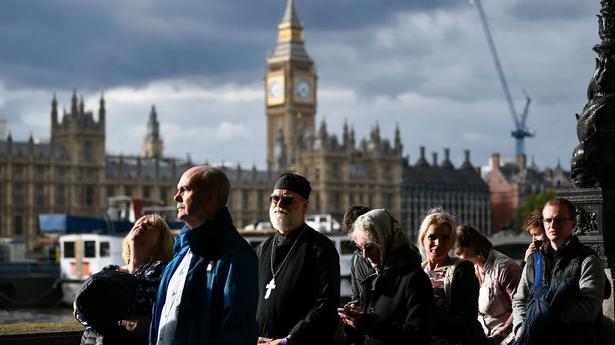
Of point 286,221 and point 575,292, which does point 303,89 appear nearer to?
point 575,292

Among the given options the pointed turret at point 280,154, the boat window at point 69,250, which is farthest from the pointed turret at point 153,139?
the boat window at point 69,250

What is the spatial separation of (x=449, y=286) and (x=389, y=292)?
16.1 inches

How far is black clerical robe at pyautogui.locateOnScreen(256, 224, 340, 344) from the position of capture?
463 cm

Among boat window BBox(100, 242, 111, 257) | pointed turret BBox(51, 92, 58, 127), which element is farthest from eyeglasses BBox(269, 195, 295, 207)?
pointed turret BBox(51, 92, 58, 127)

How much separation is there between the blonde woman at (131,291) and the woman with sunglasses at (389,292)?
0.84 m

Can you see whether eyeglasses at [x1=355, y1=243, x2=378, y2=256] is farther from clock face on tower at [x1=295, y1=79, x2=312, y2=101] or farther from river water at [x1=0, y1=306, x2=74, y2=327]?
clock face on tower at [x1=295, y1=79, x2=312, y2=101]

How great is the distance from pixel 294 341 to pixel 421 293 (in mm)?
572

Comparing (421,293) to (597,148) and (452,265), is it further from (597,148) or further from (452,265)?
Result: (597,148)

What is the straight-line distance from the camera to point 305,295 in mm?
4688

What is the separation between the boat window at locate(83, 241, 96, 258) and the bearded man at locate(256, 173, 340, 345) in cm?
2816

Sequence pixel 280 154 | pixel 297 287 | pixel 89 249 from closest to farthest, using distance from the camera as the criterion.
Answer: pixel 297 287
pixel 89 249
pixel 280 154

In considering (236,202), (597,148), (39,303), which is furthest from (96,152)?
(597,148)

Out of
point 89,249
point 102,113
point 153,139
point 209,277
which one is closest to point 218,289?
point 209,277

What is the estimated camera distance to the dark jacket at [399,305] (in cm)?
448
